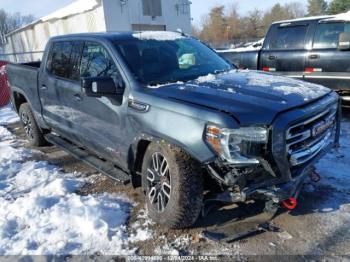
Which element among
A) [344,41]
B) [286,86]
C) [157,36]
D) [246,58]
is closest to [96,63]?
[157,36]

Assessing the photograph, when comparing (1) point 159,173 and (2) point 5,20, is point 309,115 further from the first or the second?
(2) point 5,20

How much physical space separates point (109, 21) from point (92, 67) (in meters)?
18.4

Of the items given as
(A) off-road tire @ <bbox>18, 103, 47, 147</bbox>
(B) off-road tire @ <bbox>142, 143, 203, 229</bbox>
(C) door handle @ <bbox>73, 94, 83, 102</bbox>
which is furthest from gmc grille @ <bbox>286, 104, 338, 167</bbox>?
(A) off-road tire @ <bbox>18, 103, 47, 147</bbox>

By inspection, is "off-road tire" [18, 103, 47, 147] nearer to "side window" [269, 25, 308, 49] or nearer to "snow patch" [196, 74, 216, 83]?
"snow patch" [196, 74, 216, 83]

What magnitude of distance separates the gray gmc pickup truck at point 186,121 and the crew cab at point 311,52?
3.43 meters

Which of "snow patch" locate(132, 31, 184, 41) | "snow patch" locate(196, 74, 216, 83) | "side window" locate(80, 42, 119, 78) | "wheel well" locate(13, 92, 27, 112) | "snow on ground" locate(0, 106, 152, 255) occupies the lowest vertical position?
"snow on ground" locate(0, 106, 152, 255)

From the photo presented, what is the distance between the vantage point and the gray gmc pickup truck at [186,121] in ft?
9.66

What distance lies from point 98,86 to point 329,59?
535 cm

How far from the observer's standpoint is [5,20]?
7862cm

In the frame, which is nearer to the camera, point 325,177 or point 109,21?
point 325,177

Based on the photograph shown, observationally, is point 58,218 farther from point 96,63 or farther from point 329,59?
point 329,59

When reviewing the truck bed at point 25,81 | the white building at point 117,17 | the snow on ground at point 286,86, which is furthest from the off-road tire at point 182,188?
the white building at point 117,17

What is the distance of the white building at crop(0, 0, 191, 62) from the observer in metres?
21.8

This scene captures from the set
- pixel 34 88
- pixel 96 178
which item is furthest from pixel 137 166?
pixel 34 88
